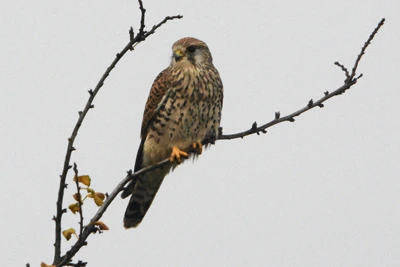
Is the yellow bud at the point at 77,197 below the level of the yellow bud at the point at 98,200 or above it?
below

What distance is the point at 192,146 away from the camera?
6.27 meters

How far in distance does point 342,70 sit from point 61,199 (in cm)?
219

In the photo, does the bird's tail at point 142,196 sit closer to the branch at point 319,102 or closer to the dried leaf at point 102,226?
the branch at point 319,102

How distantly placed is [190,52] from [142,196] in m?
1.54

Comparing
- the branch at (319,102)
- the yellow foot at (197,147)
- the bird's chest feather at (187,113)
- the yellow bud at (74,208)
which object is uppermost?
the bird's chest feather at (187,113)

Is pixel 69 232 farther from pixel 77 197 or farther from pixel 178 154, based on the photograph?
pixel 178 154

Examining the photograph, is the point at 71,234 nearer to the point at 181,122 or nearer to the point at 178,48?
the point at 181,122

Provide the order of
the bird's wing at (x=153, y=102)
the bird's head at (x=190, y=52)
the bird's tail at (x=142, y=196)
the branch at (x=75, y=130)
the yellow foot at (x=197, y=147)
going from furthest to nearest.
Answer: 1. the bird's tail at (x=142, y=196)
2. the bird's head at (x=190, y=52)
3. the bird's wing at (x=153, y=102)
4. the yellow foot at (x=197, y=147)
5. the branch at (x=75, y=130)

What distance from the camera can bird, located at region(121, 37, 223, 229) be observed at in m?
6.25

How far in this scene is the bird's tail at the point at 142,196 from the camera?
7.05 m

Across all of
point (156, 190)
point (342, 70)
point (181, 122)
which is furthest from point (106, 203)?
point (156, 190)

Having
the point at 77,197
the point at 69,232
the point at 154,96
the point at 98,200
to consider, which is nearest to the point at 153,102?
the point at 154,96

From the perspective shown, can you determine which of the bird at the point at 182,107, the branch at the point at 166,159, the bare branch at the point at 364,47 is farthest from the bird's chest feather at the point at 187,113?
the bare branch at the point at 364,47

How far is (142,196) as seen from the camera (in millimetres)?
7133
